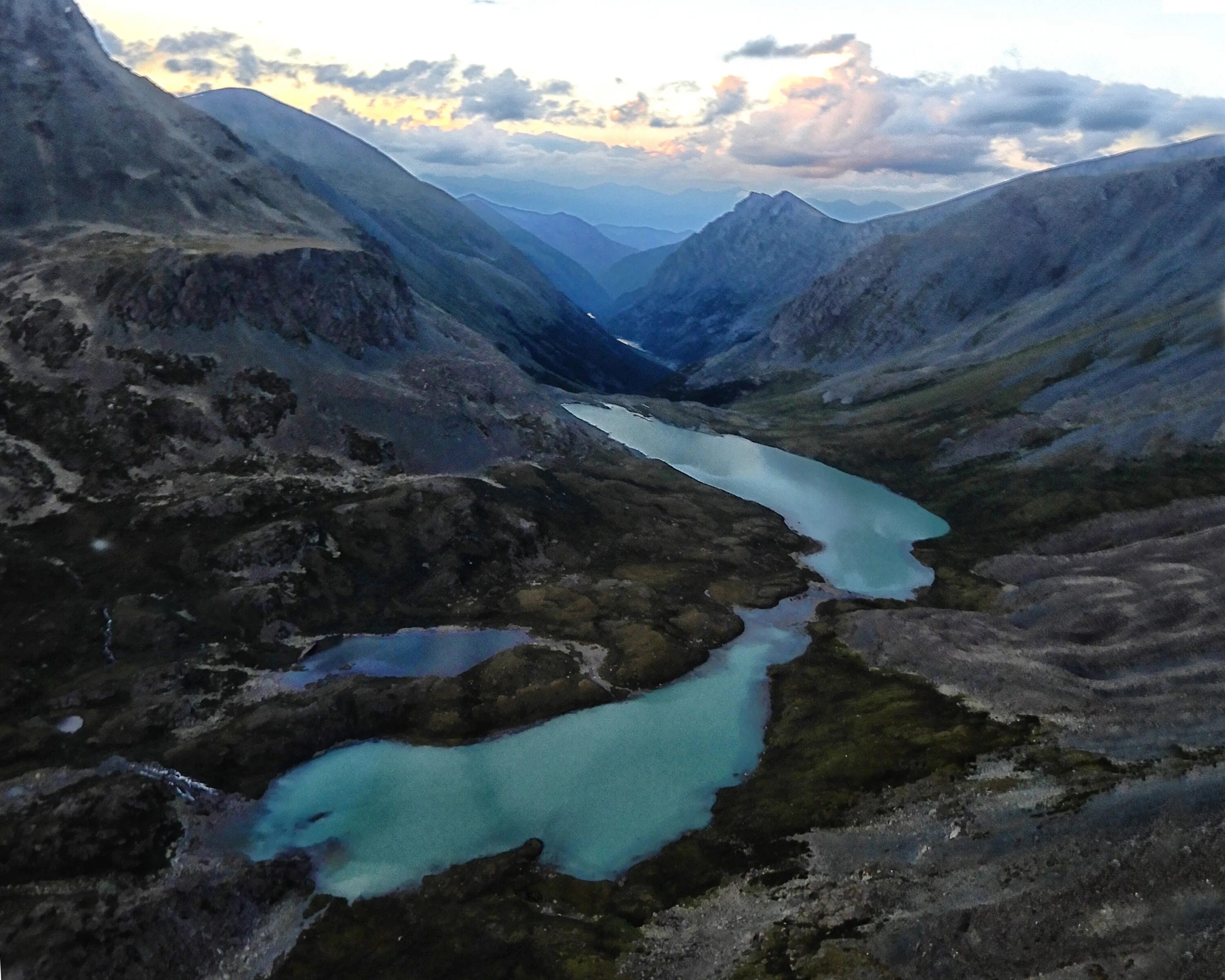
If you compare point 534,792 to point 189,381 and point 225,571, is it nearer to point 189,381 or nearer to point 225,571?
point 225,571

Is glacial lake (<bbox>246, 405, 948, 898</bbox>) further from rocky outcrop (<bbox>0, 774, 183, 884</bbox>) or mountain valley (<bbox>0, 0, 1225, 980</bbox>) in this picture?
rocky outcrop (<bbox>0, 774, 183, 884</bbox>)

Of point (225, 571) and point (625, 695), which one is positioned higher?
point (225, 571)

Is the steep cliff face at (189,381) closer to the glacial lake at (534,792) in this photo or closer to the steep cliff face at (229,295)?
the steep cliff face at (229,295)

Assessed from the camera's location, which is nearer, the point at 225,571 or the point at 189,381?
the point at 225,571

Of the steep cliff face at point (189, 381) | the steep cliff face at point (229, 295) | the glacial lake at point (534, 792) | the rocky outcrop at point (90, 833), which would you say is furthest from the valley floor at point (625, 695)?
the steep cliff face at point (229, 295)

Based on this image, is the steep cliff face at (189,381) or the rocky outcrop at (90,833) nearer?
the rocky outcrop at (90,833)

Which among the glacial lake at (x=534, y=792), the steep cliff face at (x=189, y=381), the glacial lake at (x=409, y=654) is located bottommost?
the glacial lake at (x=534, y=792)

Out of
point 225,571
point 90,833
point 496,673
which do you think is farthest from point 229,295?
point 90,833

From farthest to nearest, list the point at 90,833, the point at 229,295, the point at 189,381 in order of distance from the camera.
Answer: the point at 229,295 → the point at 189,381 → the point at 90,833

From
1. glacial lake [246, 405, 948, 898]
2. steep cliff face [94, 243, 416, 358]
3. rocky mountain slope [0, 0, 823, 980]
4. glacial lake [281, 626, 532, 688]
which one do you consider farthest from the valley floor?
steep cliff face [94, 243, 416, 358]
